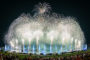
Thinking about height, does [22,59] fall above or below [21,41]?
below

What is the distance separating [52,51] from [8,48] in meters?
15.0

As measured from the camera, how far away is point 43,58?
66.4 meters

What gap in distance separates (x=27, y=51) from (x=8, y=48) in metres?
6.81

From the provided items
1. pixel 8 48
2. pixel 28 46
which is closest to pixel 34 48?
pixel 28 46

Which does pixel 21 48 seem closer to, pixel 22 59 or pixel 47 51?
pixel 47 51

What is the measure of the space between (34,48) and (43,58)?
1512 centimetres

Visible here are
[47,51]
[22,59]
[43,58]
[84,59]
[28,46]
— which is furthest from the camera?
[28,46]

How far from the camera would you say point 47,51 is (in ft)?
252

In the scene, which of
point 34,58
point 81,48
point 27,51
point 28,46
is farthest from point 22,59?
point 81,48

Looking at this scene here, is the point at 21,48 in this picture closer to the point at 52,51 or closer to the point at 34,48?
the point at 34,48

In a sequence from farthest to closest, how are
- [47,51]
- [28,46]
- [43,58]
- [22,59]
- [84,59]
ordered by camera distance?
[28,46] < [47,51] < [43,58] < [22,59] < [84,59]

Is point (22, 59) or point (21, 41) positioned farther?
point (21, 41)

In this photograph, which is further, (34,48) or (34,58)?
(34,48)

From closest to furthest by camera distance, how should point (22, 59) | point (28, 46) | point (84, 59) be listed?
1. point (84, 59)
2. point (22, 59)
3. point (28, 46)
